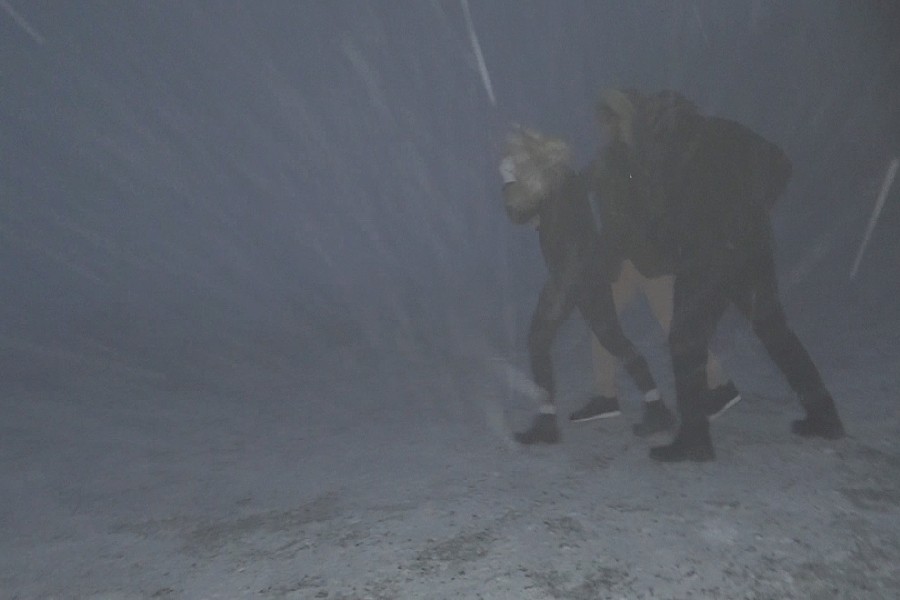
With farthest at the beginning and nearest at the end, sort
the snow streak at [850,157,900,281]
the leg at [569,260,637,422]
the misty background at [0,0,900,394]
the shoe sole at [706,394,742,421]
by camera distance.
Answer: the misty background at [0,0,900,394] → the snow streak at [850,157,900,281] → the leg at [569,260,637,422] → the shoe sole at [706,394,742,421]

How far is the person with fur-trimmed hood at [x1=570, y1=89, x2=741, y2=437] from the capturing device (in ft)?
8.79

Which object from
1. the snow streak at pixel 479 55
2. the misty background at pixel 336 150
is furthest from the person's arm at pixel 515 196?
the snow streak at pixel 479 55

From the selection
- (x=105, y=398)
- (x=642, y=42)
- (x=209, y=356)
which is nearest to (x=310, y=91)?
(x=642, y=42)

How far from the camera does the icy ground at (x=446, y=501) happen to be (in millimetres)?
1938

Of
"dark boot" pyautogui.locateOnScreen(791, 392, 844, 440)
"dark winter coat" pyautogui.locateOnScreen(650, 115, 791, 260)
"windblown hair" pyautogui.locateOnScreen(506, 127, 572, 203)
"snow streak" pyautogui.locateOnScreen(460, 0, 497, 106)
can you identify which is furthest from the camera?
"snow streak" pyautogui.locateOnScreen(460, 0, 497, 106)

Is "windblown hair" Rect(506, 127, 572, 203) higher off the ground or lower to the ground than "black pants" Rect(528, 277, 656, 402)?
higher

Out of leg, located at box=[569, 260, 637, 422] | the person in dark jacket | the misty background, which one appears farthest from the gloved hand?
the misty background

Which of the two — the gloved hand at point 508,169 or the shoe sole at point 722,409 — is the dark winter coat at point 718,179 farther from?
the shoe sole at point 722,409

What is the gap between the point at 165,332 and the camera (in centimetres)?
796

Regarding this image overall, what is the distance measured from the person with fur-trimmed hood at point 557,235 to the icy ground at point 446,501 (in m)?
0.49

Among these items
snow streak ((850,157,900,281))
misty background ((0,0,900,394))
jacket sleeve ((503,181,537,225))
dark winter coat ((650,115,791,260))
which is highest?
misty background ((0,0,900,394))

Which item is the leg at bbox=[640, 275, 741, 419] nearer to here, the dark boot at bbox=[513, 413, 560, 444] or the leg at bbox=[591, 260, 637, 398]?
the leg at bbox=[591, 260, 637, 398]

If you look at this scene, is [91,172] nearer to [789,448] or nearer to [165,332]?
[165,332]

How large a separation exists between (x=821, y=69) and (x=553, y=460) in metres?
10.6
